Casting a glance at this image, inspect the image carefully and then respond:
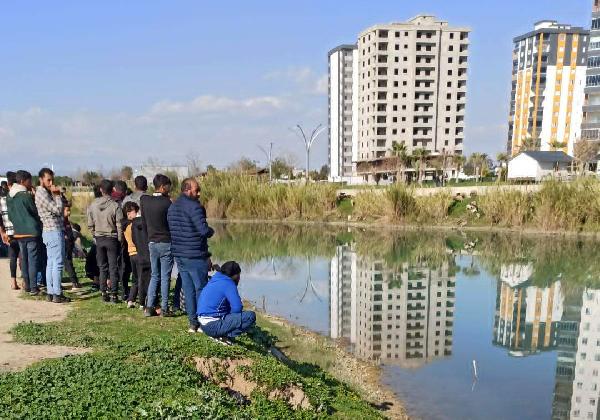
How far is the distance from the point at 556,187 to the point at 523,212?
1.82 m

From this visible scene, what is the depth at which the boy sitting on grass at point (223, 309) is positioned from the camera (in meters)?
4.96

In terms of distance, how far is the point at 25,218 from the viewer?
679cm

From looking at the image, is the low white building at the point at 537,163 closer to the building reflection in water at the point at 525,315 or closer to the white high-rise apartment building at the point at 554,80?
the white high-rise apartment building at the point at 554,80

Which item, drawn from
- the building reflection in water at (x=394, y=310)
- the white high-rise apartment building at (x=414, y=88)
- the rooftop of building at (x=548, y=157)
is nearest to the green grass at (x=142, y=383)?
the building reflection in water at (x=394, y=310)

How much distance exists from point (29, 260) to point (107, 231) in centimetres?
134

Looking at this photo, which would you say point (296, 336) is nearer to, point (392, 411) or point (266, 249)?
point (392, 411)

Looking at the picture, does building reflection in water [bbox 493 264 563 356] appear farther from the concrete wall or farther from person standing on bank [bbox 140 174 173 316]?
the concrete wall

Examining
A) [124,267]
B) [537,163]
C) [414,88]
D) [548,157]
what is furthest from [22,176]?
[414,88]

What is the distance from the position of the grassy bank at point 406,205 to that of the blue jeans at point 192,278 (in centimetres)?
2010

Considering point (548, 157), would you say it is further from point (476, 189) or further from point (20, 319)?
point (20, 319)

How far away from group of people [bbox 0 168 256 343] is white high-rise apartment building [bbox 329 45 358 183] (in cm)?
7177

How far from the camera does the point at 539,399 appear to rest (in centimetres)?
642

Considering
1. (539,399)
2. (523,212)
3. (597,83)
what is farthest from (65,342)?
(597,83)

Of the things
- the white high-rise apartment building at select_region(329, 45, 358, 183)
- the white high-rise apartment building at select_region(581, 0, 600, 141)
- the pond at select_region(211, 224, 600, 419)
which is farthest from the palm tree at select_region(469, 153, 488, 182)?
the pond at select_region(211, 224, 600, 419)
